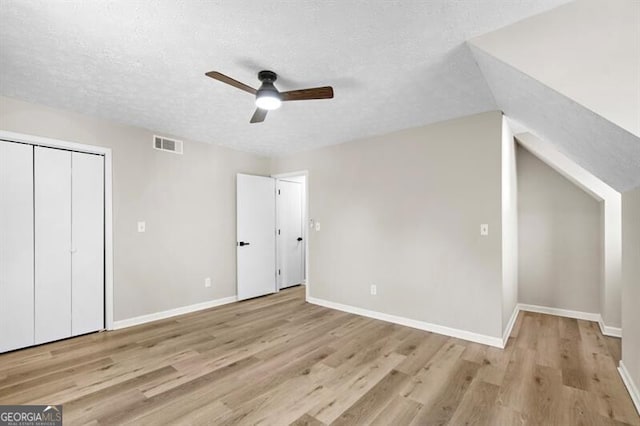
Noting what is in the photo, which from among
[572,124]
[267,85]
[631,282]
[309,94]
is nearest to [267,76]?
[267,85]

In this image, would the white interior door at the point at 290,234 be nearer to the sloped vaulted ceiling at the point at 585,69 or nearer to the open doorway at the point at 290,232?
the open doorway at the point at 290,232

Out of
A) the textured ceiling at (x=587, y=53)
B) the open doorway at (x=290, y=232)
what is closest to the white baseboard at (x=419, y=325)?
the open doorway at (x=290, y=232)

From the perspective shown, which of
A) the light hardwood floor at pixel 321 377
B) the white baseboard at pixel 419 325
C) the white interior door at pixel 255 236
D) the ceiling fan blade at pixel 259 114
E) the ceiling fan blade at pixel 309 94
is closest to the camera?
the light hardwood floor at pixel 321 377

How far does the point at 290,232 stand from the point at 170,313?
260 centimetres

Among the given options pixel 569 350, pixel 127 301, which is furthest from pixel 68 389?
pixel 569 350

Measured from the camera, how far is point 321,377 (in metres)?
2.45

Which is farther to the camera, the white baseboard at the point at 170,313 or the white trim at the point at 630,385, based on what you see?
the white baseboard at the point at 170,313

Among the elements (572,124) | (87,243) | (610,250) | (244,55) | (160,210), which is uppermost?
(244,55)

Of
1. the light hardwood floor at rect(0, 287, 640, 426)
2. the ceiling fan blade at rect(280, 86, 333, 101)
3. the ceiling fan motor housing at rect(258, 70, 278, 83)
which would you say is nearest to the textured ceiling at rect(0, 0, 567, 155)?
the ceiling fan motor housing at rect(258, 70, 278, 83)

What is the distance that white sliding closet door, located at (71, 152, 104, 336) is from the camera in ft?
10.9

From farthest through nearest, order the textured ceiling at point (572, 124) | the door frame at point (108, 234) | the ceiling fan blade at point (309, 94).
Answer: the door frame at point (108, 234)
the ceiling fan blade at point (309, 94)
the textured ceiling at point (572, 124)

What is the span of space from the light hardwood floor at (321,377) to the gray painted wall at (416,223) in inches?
18.3

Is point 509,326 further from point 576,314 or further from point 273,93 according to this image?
point 273,93

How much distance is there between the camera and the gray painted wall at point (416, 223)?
317cm
